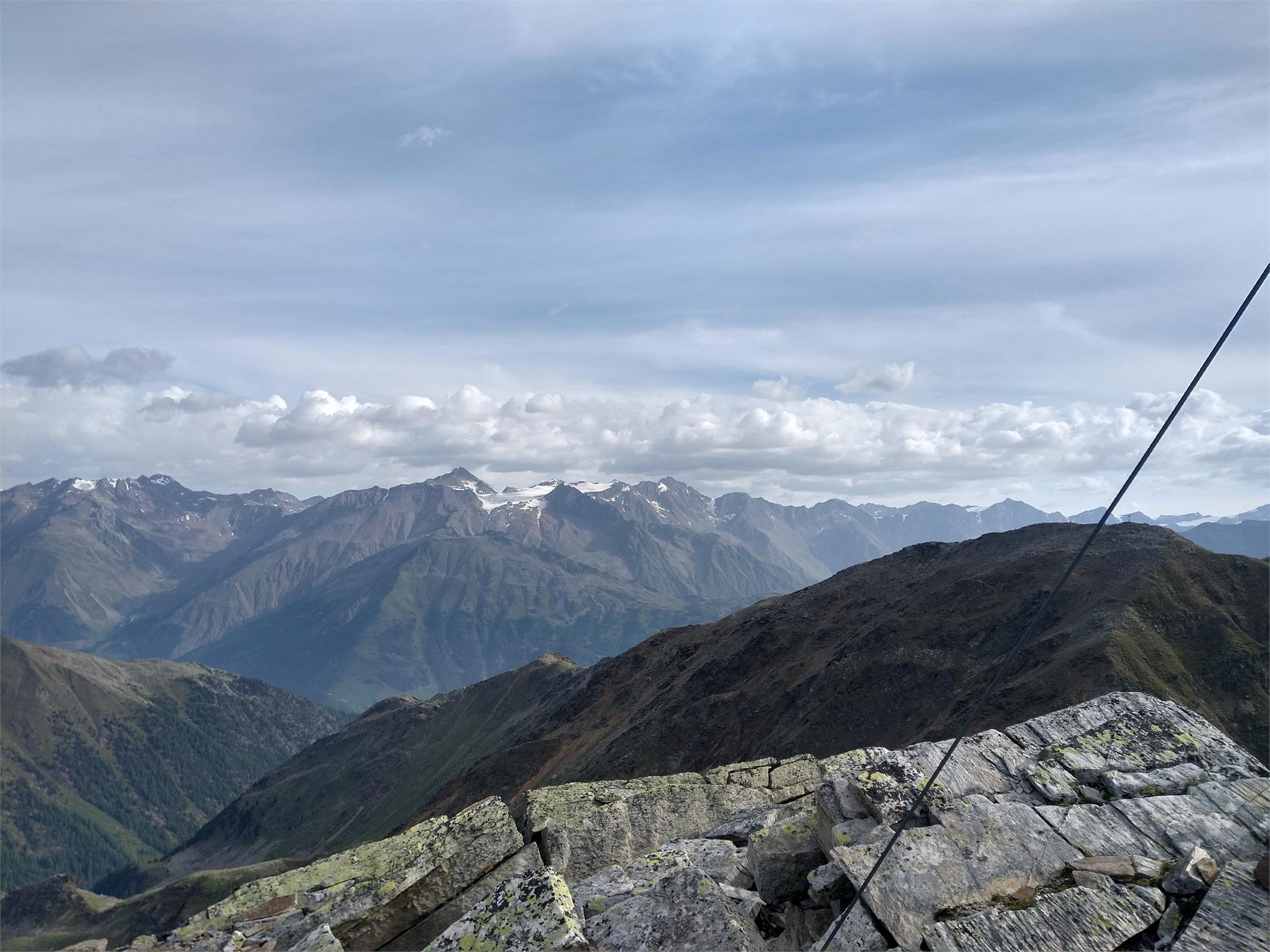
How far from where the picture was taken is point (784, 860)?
13.7 metres

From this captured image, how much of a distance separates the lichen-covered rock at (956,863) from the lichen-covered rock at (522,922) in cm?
424

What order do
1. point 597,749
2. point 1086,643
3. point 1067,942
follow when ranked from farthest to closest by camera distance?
point 597,749 < point 1086,643 < point 1067,942

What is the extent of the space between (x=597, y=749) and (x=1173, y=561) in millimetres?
79725

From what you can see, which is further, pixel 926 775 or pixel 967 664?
pixel 967 664

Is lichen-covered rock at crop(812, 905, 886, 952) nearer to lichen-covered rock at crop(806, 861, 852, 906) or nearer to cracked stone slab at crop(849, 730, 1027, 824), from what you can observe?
lichen-covered rock at crop(806, 861, 852, 906)

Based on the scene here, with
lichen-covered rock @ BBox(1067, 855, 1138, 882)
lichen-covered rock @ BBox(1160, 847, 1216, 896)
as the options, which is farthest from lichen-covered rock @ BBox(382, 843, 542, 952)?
lichen-covered rock @ BBox(1160, 847, 1216, 896)

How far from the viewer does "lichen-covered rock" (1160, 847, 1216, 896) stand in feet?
33.8

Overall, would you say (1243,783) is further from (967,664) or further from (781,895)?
(967,664)

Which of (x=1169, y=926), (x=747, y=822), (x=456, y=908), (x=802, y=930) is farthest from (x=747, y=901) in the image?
(x=456, y=908)

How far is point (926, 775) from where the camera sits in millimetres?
14727

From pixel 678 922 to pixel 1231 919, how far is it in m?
7.02

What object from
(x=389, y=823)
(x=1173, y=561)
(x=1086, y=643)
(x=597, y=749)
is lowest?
(x=389, y=823)

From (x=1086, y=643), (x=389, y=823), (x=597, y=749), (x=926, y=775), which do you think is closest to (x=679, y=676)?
(x=597, y=749)

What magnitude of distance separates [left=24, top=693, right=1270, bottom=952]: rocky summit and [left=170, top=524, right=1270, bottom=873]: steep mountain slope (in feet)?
208
